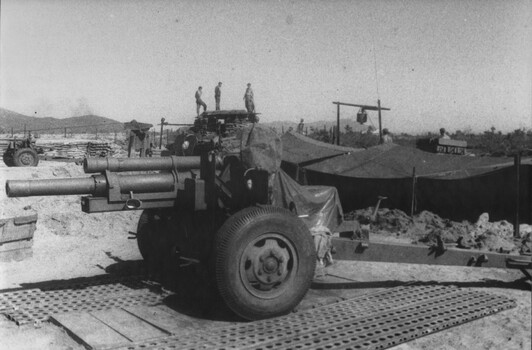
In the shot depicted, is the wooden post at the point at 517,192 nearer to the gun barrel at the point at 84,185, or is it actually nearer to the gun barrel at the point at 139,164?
the gun barrel at the point at 139,164

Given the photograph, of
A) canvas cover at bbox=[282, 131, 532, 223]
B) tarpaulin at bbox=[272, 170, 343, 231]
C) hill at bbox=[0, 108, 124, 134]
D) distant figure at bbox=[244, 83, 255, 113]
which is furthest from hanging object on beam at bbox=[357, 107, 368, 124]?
hill at bbox=[0, 108, 124, 134]

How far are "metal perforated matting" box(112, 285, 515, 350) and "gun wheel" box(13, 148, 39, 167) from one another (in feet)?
59.2

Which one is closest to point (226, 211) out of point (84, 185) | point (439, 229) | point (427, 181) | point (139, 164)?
point (139, 164)

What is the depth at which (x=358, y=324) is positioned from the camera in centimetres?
518

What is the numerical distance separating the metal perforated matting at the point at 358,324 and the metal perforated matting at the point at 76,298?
1316mm

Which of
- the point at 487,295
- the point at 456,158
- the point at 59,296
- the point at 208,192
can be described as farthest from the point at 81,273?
the point at 456,158

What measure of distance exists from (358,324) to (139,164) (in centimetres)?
282

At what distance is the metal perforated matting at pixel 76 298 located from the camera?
539 centimetres

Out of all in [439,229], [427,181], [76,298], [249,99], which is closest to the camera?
[76,298]

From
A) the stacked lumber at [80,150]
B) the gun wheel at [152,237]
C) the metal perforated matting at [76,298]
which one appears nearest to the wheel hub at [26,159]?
the stacked lumber at [80,150]

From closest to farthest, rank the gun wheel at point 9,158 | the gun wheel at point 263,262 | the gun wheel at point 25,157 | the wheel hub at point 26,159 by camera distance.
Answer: the gun wheel at point 263,262, the gun wheel at point 25,157, the wheel hub at point 26,159, the gun wheel at point 9,158

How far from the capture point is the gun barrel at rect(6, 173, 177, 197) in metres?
5.21

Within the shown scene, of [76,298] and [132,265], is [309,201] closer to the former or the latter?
[132,265]

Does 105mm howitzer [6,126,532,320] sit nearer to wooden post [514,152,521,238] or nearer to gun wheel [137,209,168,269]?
gun wheel [137,209,168,269]
